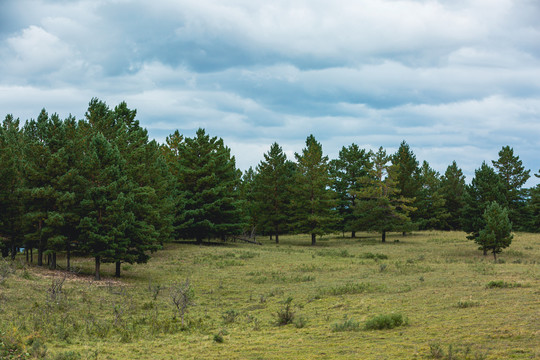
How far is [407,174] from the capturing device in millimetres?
68875

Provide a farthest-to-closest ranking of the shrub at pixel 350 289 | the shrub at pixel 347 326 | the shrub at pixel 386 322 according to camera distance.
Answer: the shrub at pixel 350 289, the shrub at pixel 347 326, the shrub at pixel 386 322

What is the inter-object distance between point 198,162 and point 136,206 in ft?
80.2

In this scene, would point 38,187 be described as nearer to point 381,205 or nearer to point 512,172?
point 381,205

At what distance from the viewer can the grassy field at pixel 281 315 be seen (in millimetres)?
12008

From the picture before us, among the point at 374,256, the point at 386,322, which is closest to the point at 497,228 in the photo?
the point at 374,256

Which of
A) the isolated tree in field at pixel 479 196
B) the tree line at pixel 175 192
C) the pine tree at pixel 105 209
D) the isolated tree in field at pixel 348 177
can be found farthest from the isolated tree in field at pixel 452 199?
the pine tree at pixel 105 209

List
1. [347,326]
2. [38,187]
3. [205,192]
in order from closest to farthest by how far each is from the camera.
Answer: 1. [347,326]
2. [38,187]
3. [205,192]

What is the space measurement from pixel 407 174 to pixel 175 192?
3838 cm

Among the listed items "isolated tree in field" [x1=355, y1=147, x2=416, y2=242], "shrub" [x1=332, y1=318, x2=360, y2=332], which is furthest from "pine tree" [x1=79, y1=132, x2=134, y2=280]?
"isolated tree in field" [x1=355, y1=147, x2=416, y2=242]

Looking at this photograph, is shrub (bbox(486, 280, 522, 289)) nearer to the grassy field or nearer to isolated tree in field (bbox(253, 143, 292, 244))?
the grassy field

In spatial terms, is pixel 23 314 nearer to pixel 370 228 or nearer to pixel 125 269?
pixel 125 269

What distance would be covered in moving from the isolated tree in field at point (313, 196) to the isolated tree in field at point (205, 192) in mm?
9207

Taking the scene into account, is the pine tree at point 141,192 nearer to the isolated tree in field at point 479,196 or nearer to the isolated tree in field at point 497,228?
the isolated tree in field at point 497,228

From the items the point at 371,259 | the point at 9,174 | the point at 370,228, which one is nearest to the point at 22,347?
the point at 9,174
